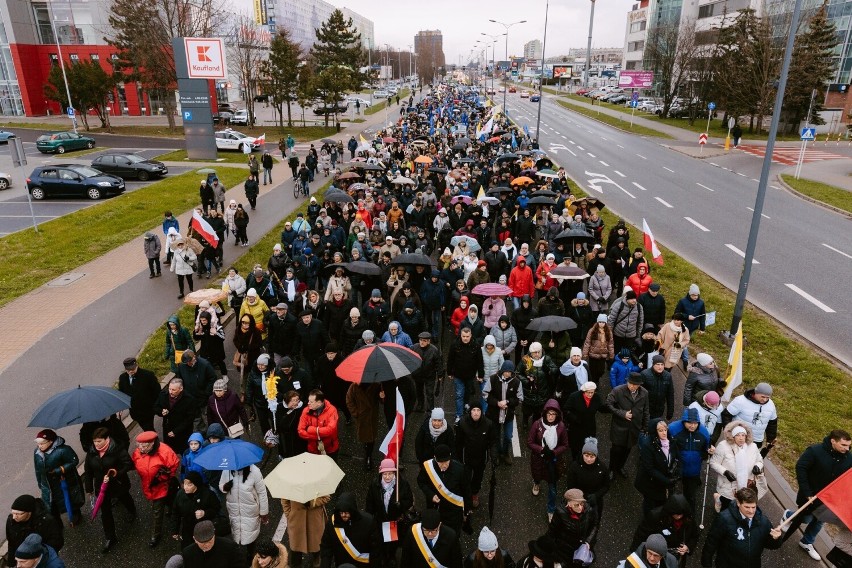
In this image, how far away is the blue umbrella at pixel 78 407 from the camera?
→ 6.70 meters

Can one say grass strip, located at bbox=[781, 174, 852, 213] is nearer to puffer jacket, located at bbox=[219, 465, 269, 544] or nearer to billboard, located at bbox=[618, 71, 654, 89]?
puffer jacket, located at bbox=[219, 465, 269, 544]

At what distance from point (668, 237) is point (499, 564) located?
17728 millimetres

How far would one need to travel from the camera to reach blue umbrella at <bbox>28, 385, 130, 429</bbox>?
6703mm

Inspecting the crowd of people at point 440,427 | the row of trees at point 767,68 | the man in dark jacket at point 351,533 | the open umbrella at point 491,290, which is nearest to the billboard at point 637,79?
the row of trees at point 767,68

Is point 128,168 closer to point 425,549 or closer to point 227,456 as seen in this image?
point 227,456

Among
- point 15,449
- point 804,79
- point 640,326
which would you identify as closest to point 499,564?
point 640,326

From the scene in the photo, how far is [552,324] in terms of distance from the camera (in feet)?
30.2

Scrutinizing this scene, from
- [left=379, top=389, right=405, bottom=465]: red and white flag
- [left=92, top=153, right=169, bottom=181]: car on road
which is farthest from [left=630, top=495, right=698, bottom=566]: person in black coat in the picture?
[left=92, top=153, right=169, bottom=181]: car on road

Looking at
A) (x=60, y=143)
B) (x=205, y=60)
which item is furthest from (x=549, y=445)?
(x=60, y=143)

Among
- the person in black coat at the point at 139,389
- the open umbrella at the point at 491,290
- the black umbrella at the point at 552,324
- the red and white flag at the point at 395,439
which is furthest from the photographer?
the open umbrella at the point at 491,290

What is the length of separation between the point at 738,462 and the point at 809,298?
10437mm

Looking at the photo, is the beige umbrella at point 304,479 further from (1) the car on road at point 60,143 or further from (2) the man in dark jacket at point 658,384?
(1) the car on road at point 60,143

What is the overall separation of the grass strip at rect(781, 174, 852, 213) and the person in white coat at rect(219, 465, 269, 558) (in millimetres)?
26513

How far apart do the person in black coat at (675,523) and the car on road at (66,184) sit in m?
28.3
